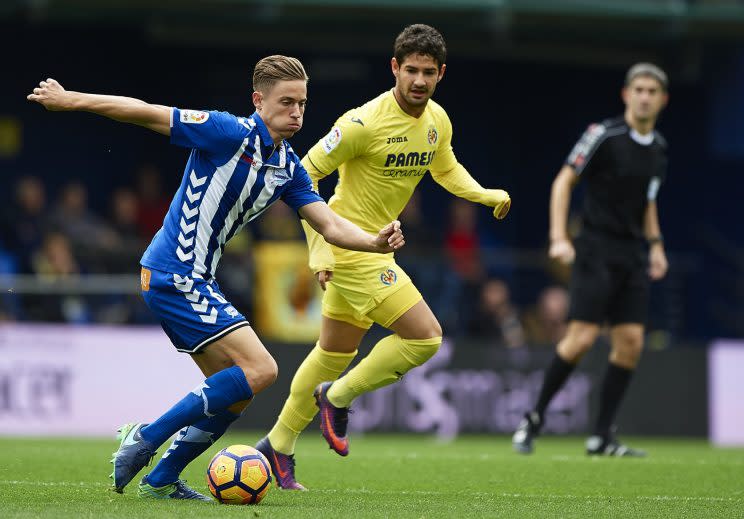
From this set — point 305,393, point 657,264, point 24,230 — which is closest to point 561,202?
point 657,264

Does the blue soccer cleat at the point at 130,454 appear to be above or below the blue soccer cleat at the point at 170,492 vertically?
above

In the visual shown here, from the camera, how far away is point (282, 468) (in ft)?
23.6

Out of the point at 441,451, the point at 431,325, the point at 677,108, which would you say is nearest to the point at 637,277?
the point at 441,451

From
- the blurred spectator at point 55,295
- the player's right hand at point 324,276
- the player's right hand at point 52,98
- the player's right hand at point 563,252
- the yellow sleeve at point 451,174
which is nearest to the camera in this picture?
the player's right hand at point 52,98

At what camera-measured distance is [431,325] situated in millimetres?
7195

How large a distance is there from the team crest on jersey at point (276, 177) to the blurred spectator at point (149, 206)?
31.4 ft

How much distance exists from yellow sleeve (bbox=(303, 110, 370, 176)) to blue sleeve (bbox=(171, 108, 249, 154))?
3.60 ft

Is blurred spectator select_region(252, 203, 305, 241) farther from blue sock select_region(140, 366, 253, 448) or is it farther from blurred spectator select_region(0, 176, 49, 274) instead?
blue sock select_region(140, 366, 253, 448)

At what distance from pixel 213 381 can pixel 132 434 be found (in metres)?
0.46

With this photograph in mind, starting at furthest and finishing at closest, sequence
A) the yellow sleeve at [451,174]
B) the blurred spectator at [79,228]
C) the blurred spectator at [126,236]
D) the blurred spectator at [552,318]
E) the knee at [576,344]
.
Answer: the blurred spectator at [552,318] < the blurred spectator at [79,228] < the blurred spectator at [126,236] < the knee at [576,344] < the yellow sleeve at [451,174]

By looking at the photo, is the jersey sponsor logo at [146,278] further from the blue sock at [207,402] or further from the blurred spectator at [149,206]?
the blurred spectator at [149,206]

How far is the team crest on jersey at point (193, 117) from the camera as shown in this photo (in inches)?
233

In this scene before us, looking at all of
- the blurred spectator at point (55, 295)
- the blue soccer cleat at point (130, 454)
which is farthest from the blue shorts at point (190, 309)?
the blurred spectator at point (55, 295)

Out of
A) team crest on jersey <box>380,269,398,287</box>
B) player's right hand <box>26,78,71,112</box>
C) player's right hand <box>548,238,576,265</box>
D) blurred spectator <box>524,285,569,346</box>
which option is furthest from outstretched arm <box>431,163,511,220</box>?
blurred spectator <box>524,285,569,346</box>
